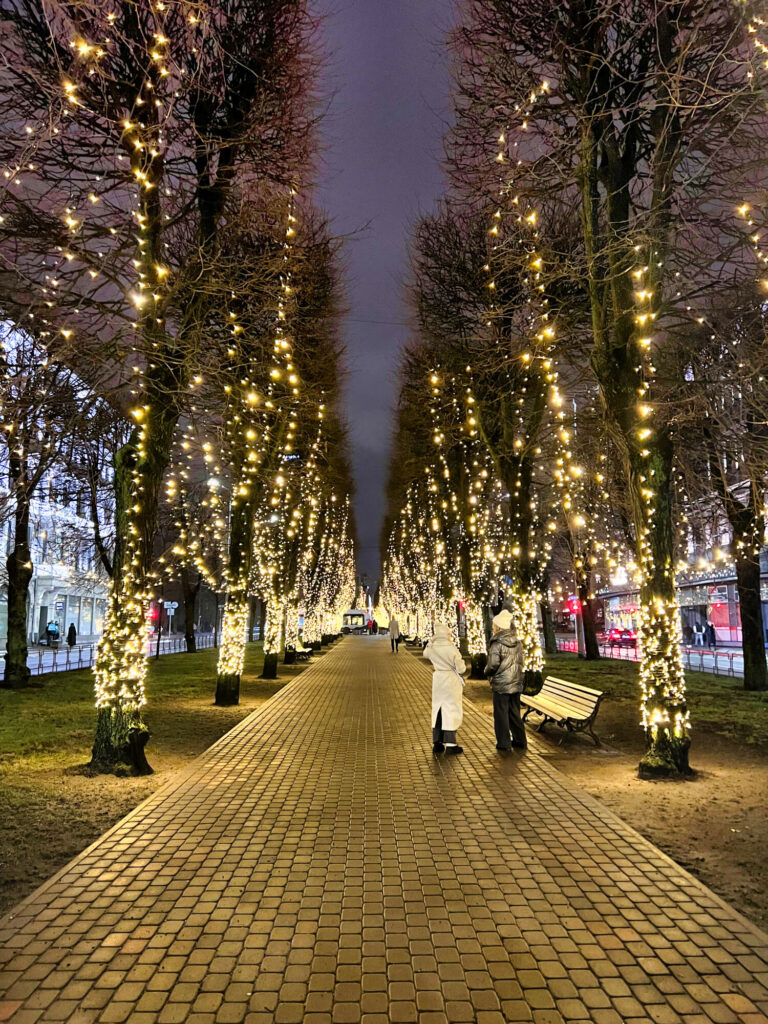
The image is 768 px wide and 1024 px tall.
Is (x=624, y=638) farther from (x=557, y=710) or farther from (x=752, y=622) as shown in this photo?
(x=557, y=710)

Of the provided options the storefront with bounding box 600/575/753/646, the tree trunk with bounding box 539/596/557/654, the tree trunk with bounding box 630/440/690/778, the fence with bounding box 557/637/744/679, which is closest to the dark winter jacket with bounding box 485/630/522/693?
the tree trunk with bounding box 630/440/690/778

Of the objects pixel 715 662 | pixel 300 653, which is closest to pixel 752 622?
pixel 715 662

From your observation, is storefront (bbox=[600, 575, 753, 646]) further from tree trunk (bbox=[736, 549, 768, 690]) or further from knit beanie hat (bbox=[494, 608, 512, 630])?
knit beanie hat (bbox=[494, 608, 512, 630])

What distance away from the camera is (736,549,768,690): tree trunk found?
57.1 ft

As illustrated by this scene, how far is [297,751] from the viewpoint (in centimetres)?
1001

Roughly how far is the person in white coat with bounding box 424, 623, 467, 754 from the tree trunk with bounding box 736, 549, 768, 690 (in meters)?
10.5

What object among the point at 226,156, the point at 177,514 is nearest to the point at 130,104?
the point at 226,156

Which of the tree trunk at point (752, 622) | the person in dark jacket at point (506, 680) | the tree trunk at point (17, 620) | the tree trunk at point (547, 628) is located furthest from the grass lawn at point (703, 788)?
the tree trunk at point (547, 628)

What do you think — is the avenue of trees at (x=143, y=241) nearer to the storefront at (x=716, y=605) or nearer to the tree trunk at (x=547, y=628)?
the tree trunk at (x=547, y=628)

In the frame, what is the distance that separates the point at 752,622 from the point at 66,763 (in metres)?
15.5

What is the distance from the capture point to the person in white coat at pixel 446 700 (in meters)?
9.81

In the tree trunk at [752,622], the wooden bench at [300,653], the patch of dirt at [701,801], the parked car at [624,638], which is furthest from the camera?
the parked car at [624,638]

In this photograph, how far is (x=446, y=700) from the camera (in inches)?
387

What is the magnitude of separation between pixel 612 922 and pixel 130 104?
33.5 ft
